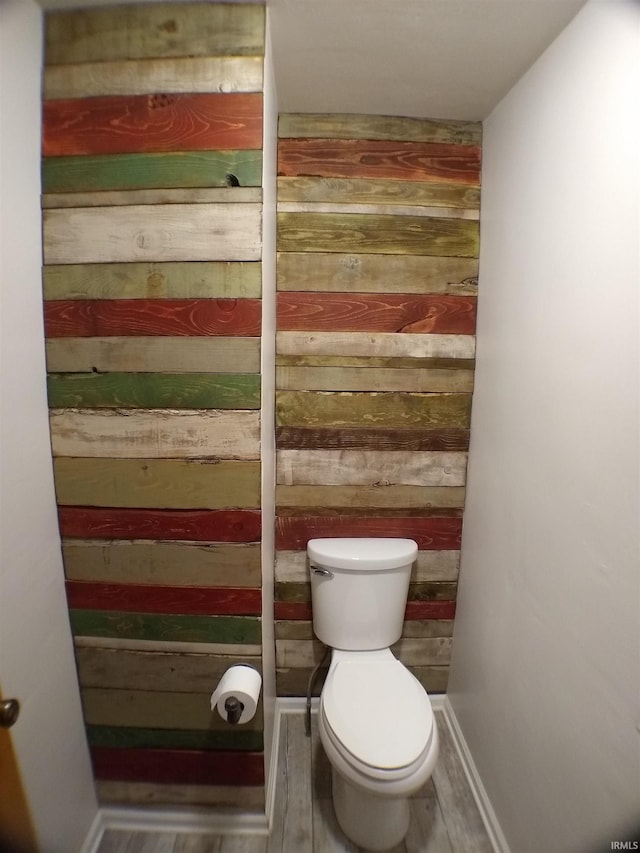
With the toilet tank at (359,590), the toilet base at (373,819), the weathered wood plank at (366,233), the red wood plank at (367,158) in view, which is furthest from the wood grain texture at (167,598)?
the red wood plank at (367,158)

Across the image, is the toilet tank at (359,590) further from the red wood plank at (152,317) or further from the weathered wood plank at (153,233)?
the weathered wood plank at (153,233)

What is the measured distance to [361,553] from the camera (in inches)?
56.4

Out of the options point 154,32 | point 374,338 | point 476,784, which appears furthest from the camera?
point 374,338

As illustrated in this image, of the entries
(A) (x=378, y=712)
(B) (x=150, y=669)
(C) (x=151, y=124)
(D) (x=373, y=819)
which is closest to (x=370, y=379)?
(C) (x=151, y=124)

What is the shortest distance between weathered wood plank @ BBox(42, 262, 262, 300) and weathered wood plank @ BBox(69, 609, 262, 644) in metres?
0.93

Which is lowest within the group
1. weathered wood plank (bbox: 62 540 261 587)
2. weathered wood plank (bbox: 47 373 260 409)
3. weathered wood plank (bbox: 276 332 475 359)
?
weathered wood plank (bbox: 62 540 261 587)

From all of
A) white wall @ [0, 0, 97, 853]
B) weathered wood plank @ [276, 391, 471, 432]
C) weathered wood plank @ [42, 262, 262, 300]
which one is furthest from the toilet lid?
weathered wood plank @ [42, 262, 262, 300]

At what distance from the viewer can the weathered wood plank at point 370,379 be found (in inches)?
58.0

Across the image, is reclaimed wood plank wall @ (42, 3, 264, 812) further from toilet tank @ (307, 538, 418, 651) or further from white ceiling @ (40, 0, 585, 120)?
toilet tank @ (307, 538, 418, 651)

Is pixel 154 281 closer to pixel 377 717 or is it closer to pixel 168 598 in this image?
pixel 168 598

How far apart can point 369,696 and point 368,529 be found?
0.56 m

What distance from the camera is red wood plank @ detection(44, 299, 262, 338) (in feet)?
3.35

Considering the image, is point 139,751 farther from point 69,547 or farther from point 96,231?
point 96,231

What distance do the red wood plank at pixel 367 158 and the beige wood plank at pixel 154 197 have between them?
1.75ft
